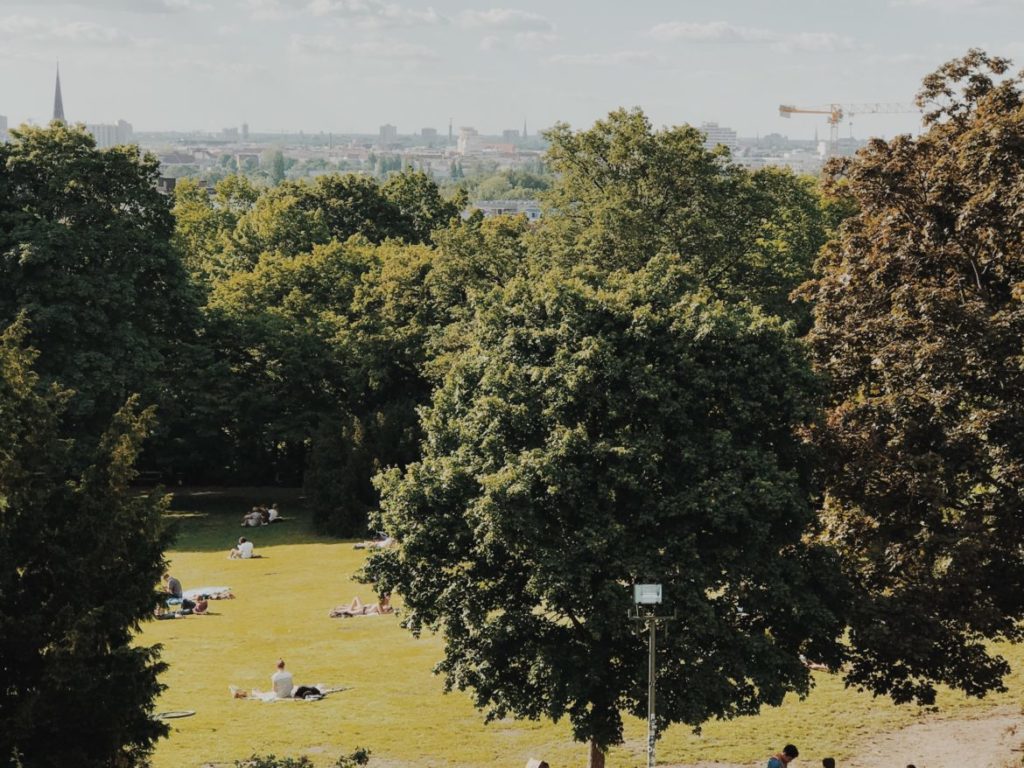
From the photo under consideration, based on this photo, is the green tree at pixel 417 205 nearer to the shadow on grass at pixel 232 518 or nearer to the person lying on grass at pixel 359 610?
the shadow on grass at pixel 232 518

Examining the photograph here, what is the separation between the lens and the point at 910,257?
24.7m

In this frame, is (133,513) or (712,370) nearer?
(133,513)

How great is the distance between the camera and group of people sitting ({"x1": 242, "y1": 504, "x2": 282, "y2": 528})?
50.8m

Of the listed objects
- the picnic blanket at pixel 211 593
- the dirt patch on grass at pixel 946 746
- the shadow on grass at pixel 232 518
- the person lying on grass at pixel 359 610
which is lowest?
the shadow on grass at pixel 232 518

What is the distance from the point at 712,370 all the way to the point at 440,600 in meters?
6.18

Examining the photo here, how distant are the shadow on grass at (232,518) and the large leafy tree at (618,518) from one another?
22.8 m

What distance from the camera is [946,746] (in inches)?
980

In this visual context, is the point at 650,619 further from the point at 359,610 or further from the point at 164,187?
the point at 164,187

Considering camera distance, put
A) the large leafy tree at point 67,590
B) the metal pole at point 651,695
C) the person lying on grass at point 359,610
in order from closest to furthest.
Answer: the large leafy tree at point 67,590
the metal pole at point 651,695
the person lying on grass at point 359,610

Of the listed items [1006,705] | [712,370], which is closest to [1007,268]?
[712,370]

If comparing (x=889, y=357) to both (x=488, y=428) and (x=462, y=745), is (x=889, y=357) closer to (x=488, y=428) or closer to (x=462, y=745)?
(x=488, y=428)

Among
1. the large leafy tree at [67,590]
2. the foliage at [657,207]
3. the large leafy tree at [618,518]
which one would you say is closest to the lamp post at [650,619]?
the large leafy tree at [618,518]

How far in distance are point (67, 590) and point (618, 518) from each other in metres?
8.87

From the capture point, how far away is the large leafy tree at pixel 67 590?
1803cm
